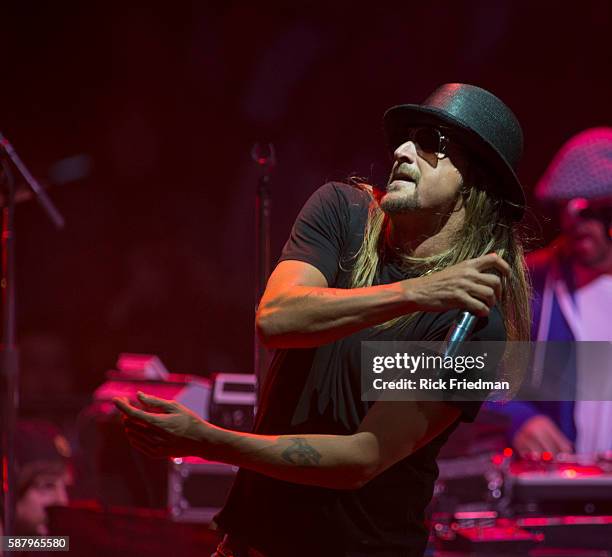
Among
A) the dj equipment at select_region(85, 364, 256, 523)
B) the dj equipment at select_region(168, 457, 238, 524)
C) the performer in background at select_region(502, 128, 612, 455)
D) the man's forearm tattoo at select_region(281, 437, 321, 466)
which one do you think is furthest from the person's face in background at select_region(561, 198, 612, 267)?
the man's forearm tattoo at select_region(281, 437, 321, 466)

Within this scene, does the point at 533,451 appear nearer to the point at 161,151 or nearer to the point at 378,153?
the point at 378,153

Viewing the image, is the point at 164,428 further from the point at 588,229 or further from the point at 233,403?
the point at 588,229

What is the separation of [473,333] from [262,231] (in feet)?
4.18

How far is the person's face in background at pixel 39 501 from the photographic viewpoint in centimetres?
377

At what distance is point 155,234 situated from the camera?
19.4 ft

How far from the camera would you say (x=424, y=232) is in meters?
2.41

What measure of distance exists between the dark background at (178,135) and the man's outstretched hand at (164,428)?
3.60m

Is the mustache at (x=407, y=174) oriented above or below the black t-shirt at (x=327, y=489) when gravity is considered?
above

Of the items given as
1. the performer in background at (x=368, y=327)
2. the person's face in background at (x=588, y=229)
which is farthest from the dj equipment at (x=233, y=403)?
the person's face in background at (x=588, y=229)

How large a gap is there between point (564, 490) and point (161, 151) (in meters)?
3.47

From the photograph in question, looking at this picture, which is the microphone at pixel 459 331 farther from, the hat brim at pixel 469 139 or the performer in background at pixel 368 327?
the hat brim at pixel 469 139

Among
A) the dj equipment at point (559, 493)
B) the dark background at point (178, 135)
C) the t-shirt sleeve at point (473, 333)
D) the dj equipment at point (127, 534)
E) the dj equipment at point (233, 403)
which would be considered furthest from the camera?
the dark background at point (178, 135)

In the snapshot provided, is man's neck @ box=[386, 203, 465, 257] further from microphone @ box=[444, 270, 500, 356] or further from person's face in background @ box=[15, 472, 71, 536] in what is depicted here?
person's face in background @ box=[15, 472, 71, 536]

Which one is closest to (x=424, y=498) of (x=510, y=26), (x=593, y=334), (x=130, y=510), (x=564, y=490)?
(x=564, y=490)
